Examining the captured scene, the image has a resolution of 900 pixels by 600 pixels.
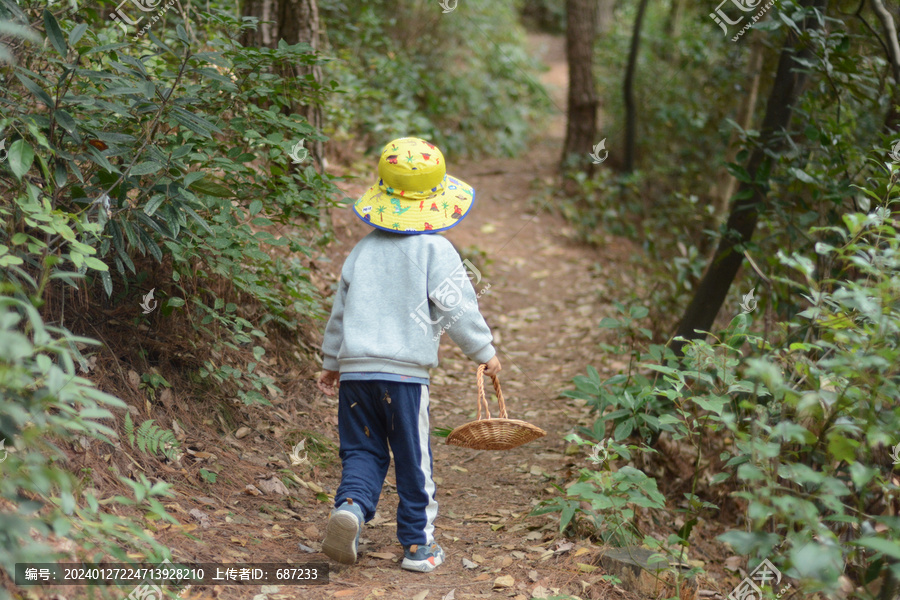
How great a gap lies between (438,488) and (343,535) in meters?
1.16

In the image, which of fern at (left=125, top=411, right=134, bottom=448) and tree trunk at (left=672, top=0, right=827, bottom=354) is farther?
tree trunk at (left=672, top=0, right=827, bottom=354)

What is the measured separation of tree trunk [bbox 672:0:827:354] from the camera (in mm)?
3973

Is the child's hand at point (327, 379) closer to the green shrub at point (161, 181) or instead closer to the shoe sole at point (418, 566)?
the green shrub at point (161, 181)

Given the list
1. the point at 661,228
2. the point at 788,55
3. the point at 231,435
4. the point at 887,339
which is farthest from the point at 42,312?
the point at 661,228

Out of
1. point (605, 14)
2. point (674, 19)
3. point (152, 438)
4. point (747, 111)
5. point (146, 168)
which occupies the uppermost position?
point (605, 14)

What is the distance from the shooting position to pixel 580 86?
909 centimetres

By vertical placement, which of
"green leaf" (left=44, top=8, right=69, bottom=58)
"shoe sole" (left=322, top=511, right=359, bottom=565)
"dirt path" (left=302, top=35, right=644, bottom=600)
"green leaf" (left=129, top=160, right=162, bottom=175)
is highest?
"green leaf" (left=44, top=8, right=69, bottom=58)

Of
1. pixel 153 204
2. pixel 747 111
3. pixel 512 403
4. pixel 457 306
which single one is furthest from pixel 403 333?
pixel 747 111

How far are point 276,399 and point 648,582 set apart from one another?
205 centimetres

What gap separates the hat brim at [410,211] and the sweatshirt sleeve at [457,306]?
0.13 meters

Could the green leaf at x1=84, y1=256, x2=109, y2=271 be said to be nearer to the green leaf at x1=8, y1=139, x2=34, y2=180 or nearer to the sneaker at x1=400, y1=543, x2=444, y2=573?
the green leaf at x1=8, y1=139, x2=34, y2=180

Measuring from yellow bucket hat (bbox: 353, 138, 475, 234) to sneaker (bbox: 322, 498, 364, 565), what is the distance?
42.0 inches

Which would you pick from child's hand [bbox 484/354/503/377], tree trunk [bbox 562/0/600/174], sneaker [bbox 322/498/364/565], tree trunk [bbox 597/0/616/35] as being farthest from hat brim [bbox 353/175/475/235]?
tree trunk [bbox 597/0/616/35]

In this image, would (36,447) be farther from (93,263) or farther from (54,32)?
(54,32)
